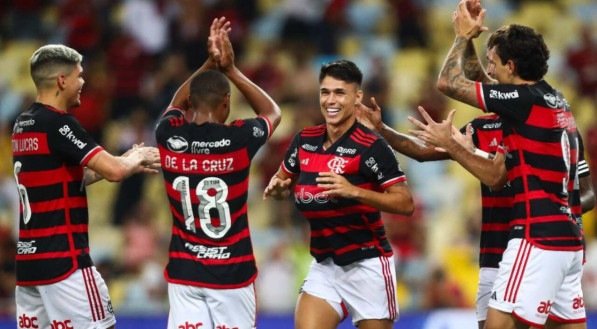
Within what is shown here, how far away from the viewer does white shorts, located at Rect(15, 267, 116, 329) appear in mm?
8031

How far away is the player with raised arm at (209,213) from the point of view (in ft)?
26.1

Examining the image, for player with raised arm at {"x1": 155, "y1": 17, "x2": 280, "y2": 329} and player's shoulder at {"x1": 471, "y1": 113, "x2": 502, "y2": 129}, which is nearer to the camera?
player with raised arm at {"x1": 155, "y1": 17, "x2": 280, "y2": 329}

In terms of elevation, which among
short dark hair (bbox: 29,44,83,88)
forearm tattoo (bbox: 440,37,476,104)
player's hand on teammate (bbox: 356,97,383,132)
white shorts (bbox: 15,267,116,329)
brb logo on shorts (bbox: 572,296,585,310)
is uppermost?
short dark hair (bbox: 29,44,83,88)

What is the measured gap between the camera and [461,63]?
8.15 metres

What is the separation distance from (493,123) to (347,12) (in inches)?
310

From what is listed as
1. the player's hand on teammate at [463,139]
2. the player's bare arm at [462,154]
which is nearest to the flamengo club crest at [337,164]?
the player's bare arm at [462,154]

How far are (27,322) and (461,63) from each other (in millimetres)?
3325

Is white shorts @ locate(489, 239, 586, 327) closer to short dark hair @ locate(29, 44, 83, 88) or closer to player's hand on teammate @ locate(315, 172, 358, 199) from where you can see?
player's hand on teammate @ locate(315, 172, 358, 199)

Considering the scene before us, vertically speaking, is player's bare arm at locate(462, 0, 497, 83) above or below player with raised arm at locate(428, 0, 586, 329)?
above

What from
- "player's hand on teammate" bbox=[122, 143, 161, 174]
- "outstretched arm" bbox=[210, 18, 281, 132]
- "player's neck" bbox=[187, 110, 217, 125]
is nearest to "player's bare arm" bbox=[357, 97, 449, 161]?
"outstretched arm" bbox=[210, 18, 281, 132]

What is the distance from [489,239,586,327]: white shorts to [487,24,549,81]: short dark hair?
1090mm

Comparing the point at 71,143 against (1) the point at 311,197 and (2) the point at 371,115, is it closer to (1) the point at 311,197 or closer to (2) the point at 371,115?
(1) the point at 311,197

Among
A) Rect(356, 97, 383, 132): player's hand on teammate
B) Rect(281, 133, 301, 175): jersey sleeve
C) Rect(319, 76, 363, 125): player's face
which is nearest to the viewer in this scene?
Rect(319, 76, 363, 125): player's face

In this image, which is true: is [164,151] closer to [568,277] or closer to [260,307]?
[568,277]
